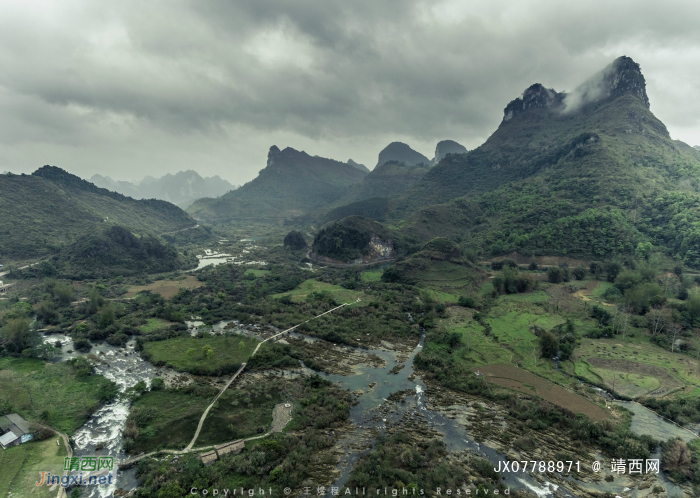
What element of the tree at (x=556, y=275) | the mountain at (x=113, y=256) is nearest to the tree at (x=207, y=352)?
the mountain at (x=113, y=256)

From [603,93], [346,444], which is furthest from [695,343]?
[603,93]

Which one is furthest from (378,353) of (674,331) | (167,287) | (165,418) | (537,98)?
(537,98)

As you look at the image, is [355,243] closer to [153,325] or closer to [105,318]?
[153,325]

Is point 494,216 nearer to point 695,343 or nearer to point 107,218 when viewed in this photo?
point 695,343

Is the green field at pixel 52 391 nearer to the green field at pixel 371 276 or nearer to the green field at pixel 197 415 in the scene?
the green field at pixel 197 415

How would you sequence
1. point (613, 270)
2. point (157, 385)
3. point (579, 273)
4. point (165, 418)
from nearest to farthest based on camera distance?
point (165, 418), point (157, 385), point (613, 270), point (579, 273)

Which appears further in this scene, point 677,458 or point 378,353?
point 378,353

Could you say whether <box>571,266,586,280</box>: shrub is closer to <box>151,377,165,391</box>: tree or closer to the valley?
the valley
